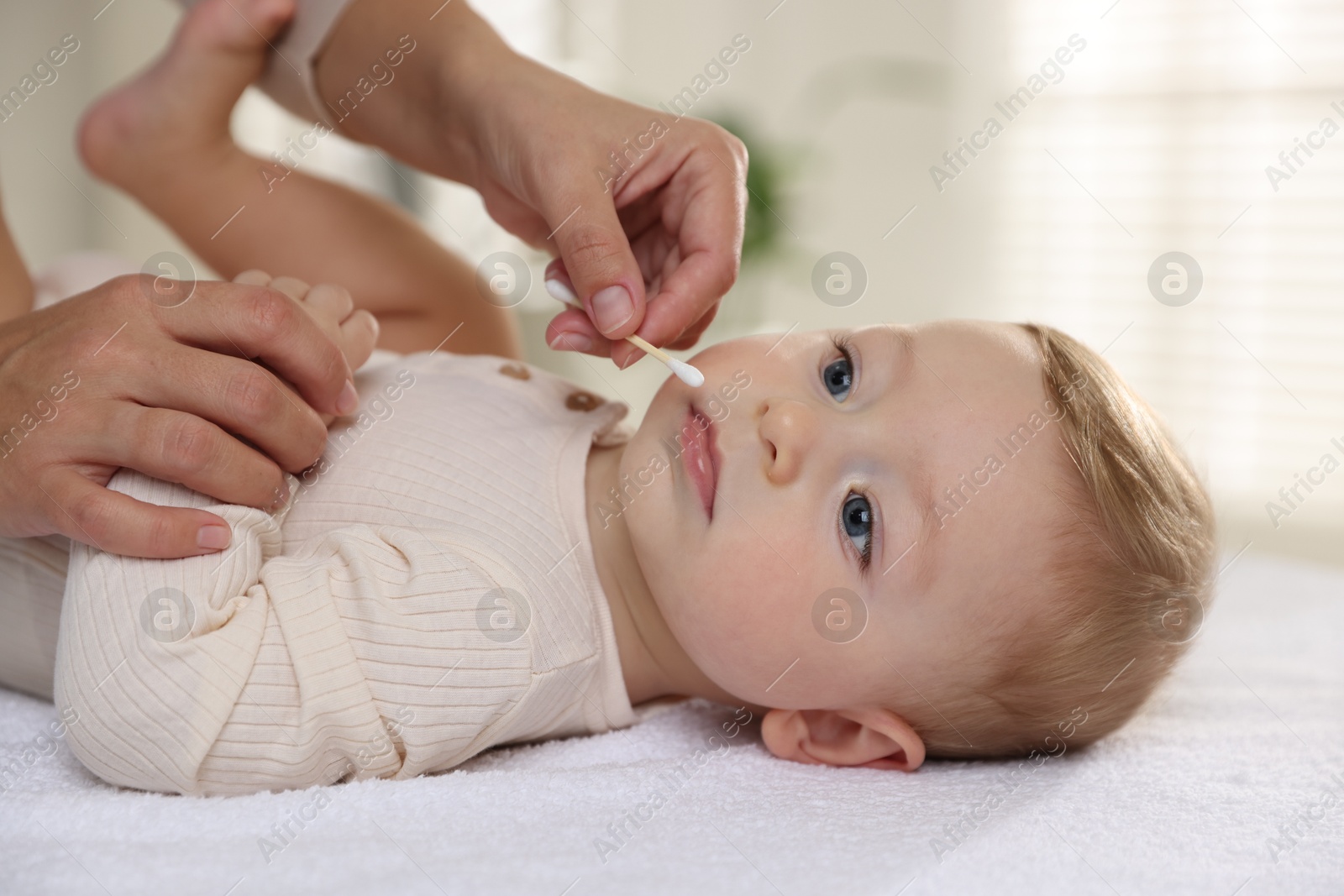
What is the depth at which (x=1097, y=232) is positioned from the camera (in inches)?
108

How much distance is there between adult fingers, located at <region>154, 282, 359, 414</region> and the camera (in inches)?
31.3

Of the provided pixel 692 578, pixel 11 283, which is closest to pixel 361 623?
pixel 692 578

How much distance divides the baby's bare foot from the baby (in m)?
0.47

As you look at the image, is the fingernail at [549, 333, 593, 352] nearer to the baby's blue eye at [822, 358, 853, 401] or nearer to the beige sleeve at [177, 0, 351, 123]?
the baby's blue eye at [822, 358, 853, 401]

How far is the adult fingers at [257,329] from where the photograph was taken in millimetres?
795

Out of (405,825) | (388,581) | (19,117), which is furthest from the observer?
(19,117)

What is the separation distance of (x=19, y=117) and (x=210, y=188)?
4.69ft

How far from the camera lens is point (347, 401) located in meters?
0.92

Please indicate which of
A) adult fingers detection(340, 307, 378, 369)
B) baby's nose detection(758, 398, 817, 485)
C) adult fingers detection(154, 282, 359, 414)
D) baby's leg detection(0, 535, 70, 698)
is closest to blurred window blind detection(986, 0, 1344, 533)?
baby's nose detection(758, 398, 817, 485)

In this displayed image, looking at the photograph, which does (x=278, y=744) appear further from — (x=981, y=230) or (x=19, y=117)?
(x=981, y=230)

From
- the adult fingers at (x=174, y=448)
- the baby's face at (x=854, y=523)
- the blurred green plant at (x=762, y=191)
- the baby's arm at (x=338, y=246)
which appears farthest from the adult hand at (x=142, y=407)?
the blurred green plant at (x=762, y=191)

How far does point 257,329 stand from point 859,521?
0.54 metres

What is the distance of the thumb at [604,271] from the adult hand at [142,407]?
24cm

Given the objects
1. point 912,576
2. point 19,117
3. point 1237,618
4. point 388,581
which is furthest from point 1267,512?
point 19,117
